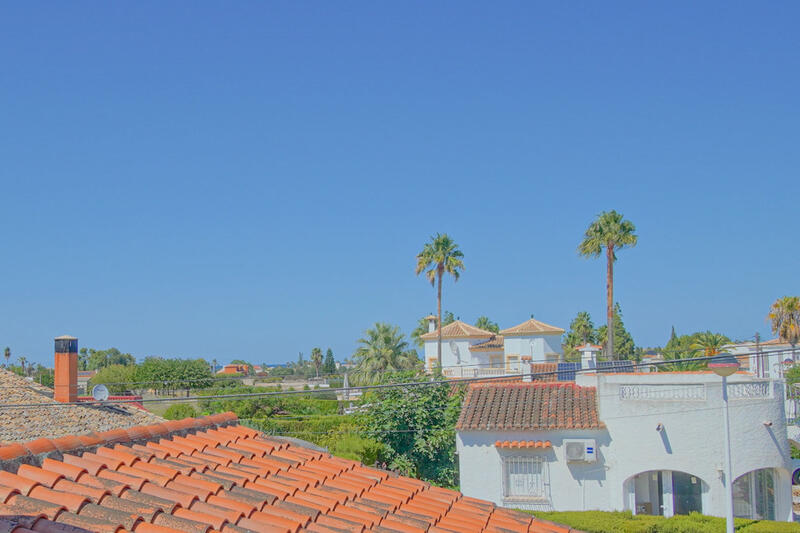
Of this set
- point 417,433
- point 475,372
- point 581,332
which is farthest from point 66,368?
point 581,332

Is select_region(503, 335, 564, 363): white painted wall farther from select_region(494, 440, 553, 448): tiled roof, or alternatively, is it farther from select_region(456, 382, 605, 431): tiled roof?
select_region(494, 440, 553, 448): tiled roof

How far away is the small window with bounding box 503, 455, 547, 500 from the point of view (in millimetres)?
20609

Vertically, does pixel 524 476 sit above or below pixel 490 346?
below

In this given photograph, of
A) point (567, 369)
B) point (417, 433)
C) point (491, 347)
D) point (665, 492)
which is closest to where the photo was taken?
point (665, 492)

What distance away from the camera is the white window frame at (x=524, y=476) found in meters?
20.6

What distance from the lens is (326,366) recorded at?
130 meters

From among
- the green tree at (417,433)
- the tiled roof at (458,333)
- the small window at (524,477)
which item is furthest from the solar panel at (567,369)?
the tiled roof at (458,333)

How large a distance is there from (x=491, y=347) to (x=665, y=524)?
44.9 metres

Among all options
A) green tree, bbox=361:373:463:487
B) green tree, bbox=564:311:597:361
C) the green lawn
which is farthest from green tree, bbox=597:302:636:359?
the green lawn

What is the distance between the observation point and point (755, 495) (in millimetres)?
19625

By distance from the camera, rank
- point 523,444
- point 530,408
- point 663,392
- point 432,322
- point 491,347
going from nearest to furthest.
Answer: point 663,392 → point 523,444 → point 530,408 → point 491,347 → point 432,322

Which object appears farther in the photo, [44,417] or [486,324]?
[486,324]

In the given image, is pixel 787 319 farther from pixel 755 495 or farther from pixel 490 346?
pixel 755 495

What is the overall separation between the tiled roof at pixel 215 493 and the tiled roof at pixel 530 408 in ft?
46.4
